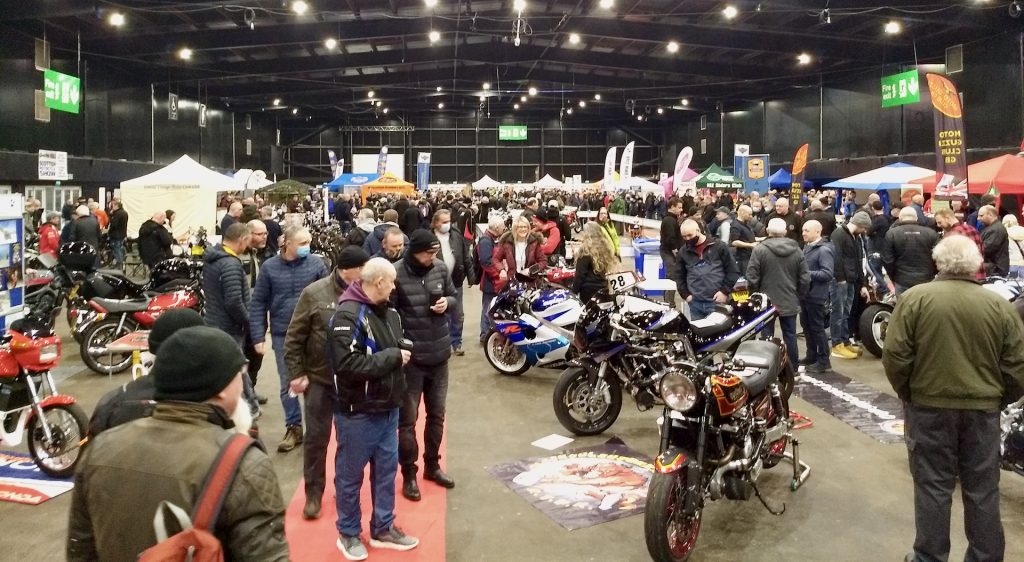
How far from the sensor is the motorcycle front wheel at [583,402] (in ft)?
18.6

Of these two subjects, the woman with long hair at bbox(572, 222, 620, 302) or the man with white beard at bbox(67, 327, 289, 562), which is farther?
the woman with long hair at bbox(572, 222, 620, 302)

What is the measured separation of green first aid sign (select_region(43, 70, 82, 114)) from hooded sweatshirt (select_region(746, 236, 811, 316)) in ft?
52.8

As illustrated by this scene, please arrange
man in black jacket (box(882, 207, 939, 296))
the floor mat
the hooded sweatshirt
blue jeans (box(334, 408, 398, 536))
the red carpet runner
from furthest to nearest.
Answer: man in black jacket (box(882, 207, 939, 296)), the hooded sweatshirt, the floor mat, the red carpet runner, blue jeans (box(334, 408, 398, 536))

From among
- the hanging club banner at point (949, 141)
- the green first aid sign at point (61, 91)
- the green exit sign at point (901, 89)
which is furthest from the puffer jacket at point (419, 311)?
the green exit sign at point (901, 89)

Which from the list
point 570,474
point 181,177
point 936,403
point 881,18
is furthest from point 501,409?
point 881,18

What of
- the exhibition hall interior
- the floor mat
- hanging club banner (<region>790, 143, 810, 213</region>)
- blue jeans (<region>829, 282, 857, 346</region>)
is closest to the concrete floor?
the exhibition hall interior

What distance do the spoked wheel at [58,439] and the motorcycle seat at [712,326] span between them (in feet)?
13.3

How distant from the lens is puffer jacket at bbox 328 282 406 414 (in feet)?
11.6

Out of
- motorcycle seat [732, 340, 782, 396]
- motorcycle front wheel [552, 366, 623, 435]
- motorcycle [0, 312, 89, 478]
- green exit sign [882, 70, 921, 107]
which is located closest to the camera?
motorcycle seat [732, 340, 782, 396]

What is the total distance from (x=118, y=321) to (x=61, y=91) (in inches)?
478

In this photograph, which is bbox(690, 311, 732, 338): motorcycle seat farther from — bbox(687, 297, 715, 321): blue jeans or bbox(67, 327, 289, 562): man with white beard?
bbox(67, 327, 289, 562): man with white beard

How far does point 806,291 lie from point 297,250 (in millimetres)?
4694

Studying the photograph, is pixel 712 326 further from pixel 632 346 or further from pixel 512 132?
pixel 512 132

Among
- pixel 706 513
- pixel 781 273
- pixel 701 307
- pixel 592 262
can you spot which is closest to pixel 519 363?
pixel 592 262
